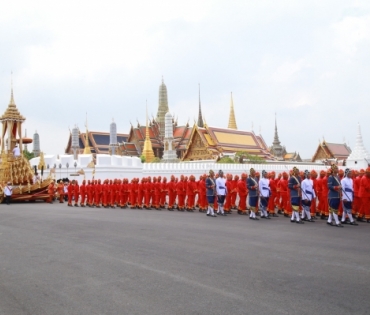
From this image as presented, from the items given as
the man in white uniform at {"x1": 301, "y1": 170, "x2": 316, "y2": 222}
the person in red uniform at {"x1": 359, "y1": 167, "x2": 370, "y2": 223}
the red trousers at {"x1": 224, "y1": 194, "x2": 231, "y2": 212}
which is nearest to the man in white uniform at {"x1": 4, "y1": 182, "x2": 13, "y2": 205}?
the red trousers at {"x1": 224, "y1": 194, "x2": 231, "y2": 212}

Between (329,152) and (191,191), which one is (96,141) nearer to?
(329,152)

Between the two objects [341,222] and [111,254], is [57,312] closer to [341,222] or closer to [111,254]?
[111,254]

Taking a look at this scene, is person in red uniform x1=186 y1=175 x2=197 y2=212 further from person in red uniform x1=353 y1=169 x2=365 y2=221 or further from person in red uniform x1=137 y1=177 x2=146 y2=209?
person in red uniform x1=353 y1=169 x2=365 y2=221

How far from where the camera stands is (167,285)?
17.2 ft

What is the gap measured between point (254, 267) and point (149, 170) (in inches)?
764

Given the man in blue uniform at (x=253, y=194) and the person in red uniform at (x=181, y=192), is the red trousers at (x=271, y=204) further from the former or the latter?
the person in red uniform at (x=181, y=192)

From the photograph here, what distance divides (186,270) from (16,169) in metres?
17.7

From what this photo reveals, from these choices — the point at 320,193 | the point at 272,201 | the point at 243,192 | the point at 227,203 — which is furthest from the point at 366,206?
the point at 227,203

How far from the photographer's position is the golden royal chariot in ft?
68.9

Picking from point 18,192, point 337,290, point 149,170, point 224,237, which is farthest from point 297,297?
point 149,170

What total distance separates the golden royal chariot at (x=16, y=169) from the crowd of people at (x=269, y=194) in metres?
4.15

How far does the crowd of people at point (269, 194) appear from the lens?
10828 mm

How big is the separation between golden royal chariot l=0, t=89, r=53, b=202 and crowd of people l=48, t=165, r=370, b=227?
13.6 feet

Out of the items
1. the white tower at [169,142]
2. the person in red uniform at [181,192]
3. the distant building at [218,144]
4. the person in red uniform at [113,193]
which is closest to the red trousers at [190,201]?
the person in red uniform at [181,192]
